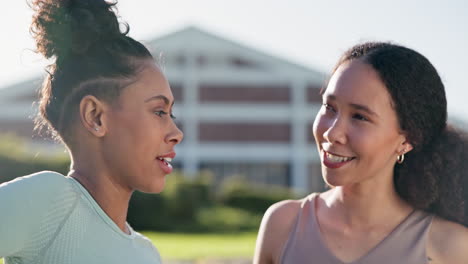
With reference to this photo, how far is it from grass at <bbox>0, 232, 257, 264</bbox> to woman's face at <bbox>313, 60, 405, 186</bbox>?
26.1 feet

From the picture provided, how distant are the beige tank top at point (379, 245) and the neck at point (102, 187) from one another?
1.10 m

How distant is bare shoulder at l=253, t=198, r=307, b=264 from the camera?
349 cm

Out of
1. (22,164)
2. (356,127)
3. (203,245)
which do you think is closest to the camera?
(356,127)

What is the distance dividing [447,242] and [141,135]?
1.54 metres

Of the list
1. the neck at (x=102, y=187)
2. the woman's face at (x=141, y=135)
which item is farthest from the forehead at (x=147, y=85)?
the neck at (x=102, y=187)

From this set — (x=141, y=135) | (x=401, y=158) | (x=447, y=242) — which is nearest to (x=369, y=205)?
(x=401, y=158)

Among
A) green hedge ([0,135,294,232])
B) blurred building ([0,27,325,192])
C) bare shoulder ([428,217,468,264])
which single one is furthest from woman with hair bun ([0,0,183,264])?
blurred building ([0,27,325,192])

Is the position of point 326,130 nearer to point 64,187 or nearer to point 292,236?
point 292,236

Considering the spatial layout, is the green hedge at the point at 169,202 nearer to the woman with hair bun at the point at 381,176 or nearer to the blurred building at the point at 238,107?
the blurred building at the point at 238,107

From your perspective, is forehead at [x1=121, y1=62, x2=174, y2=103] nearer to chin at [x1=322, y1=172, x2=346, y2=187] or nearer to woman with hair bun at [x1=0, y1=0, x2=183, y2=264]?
woman with hair bun at [x1=0, y1=0, x2=183, y2=264]

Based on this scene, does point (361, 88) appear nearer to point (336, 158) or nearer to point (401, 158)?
point (336, 158)

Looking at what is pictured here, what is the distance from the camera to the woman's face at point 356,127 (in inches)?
123

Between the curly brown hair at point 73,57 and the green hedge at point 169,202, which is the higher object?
the curly brown hair at point 73,57

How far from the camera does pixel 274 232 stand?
3516mm
